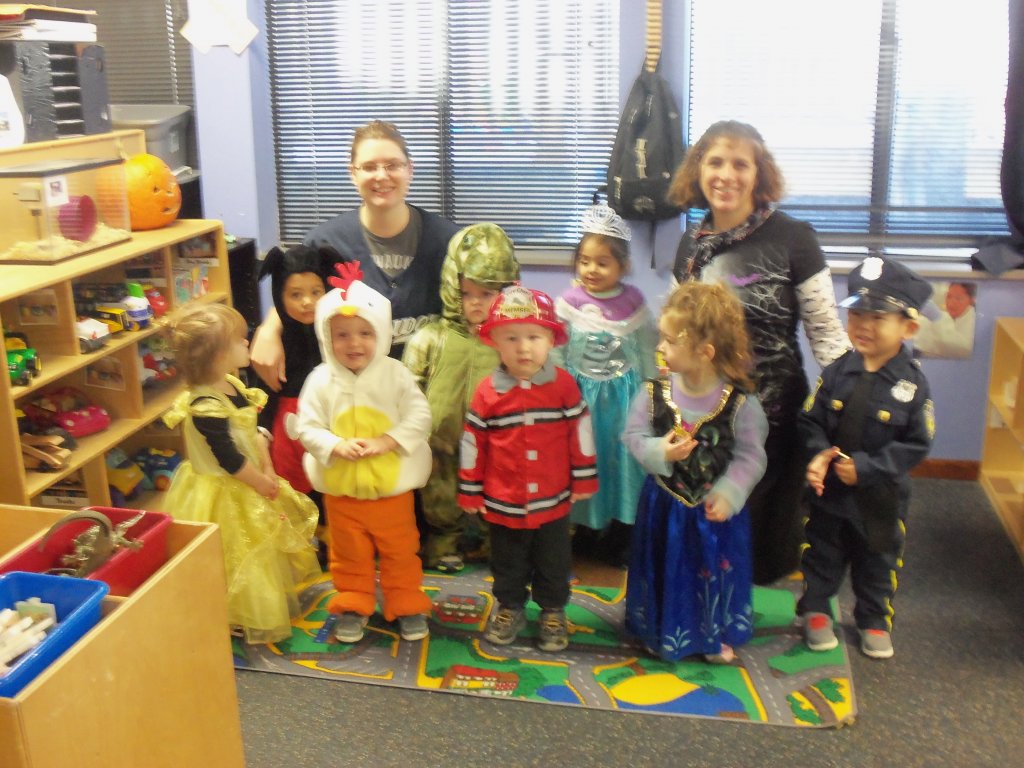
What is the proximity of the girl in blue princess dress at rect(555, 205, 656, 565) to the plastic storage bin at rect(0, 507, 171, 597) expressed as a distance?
1381mm

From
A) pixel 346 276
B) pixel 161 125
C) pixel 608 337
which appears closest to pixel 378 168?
pixel 346 276

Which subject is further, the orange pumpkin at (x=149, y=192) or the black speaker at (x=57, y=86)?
the orange pumpkin at (x=149, y=192)

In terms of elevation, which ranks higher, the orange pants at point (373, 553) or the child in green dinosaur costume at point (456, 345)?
the child in green dinosaur costume at point (456, 345)

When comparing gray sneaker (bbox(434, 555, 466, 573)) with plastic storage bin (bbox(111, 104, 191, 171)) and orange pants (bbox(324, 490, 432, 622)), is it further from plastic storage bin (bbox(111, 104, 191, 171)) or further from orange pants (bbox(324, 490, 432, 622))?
plastic storage bin (bbox(111, 104, 191, 171))

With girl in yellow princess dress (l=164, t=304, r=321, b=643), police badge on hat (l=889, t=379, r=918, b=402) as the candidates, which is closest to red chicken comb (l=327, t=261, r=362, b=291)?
girl in yellow princess dress (l=164, t=304, r=321, b=643)

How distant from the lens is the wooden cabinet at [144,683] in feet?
4.16

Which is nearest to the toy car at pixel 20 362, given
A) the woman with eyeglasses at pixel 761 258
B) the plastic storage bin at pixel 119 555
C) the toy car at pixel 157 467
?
the toy car at pixel 157 467

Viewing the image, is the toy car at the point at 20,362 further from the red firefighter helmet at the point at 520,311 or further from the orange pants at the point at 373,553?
the red firefighter helmet at the point at 520,311

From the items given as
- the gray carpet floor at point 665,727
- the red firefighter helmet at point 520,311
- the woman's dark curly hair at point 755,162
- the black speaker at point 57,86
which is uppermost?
the black speaker at point 57,86

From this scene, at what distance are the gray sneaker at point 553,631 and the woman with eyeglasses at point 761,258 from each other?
78 centimetres

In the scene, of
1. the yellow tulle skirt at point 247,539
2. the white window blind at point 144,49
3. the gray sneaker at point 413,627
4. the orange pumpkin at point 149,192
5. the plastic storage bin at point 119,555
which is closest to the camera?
the plastic storage bin at point 119,555

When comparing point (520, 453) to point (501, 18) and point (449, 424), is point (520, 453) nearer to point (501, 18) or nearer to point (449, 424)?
point (449, 424)

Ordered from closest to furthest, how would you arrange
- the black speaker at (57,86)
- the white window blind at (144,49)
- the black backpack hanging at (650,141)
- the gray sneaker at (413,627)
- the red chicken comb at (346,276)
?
the red chicken comb at (346,276) → the gray sneaker at (413,627) → the black speaker at (57,86) → the black backpack hanging at (650,141) → the white window blind at (144,49)

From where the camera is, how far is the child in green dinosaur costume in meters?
2.75
